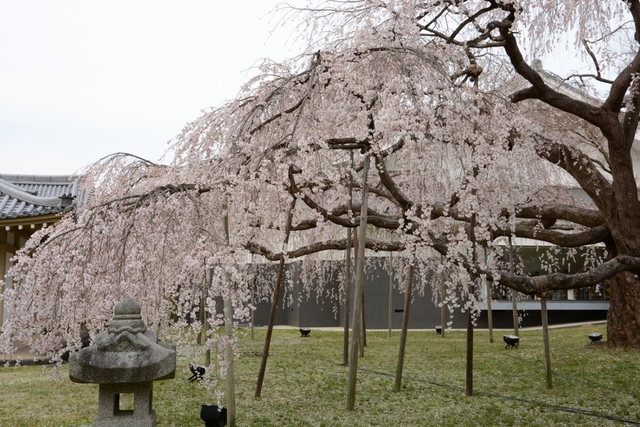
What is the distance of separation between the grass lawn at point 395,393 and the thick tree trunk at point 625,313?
40cm

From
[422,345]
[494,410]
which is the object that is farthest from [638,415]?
[422,345]

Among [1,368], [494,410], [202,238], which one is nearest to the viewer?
[202,238]

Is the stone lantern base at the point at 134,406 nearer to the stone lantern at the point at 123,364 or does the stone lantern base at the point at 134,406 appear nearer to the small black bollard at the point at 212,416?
the stone lantern at the point at 123,364

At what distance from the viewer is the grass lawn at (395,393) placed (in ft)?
23.1

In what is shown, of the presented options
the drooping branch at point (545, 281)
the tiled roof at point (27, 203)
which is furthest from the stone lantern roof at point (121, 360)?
the tiled roof at point (27, 203)

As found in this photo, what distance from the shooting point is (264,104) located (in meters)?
6.36

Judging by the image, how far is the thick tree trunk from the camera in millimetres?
11039

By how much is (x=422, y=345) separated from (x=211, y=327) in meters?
11.4

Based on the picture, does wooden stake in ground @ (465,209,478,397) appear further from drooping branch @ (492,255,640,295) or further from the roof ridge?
the roof ridge

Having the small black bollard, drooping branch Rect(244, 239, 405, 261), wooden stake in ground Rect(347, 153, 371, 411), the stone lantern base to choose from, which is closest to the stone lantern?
the stone lantern base

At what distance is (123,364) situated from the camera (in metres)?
3.85

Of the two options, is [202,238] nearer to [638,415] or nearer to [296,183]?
[296,183]

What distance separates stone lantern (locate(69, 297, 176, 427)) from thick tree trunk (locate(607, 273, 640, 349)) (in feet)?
32.6

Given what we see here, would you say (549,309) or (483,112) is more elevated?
(483,112)
